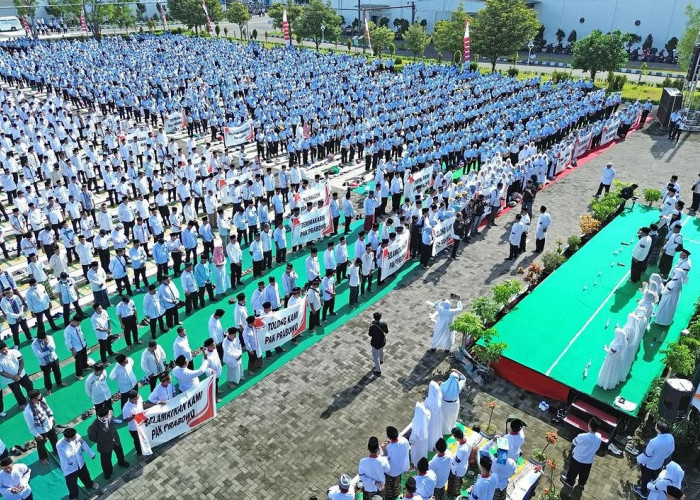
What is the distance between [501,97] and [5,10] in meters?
72.8

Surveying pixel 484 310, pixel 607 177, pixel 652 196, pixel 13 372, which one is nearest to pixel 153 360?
pixel 13 372

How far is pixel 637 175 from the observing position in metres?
20.0

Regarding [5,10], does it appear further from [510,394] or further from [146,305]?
[510,394]

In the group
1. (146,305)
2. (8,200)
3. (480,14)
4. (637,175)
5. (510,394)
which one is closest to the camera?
(510,394)

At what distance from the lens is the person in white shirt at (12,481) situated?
6.43 meters

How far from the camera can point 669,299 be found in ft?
35.3

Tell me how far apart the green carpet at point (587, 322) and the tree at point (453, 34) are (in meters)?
29.3

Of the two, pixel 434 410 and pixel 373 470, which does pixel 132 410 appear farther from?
pixel 434 410

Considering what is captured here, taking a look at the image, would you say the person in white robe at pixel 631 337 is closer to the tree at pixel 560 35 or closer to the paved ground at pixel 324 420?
the paved ground at pixel 324 420

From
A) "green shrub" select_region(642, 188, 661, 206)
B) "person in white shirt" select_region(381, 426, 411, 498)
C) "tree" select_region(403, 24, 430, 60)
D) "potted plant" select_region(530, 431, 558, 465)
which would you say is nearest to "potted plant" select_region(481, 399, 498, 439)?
"potted plant" select_region(530, 431, 558, 465)

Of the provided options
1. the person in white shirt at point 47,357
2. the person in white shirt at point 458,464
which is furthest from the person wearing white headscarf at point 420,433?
the person in white shirt at point 47,357

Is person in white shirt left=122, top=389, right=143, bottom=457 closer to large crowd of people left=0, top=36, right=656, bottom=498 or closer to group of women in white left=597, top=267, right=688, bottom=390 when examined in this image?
large crowd of people left=0, top=36, right=656, bottom=498

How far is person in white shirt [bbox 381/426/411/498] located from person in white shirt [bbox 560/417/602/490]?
2325mm

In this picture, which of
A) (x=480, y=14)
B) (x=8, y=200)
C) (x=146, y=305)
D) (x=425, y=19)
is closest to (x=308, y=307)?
(x=146, y=305)
